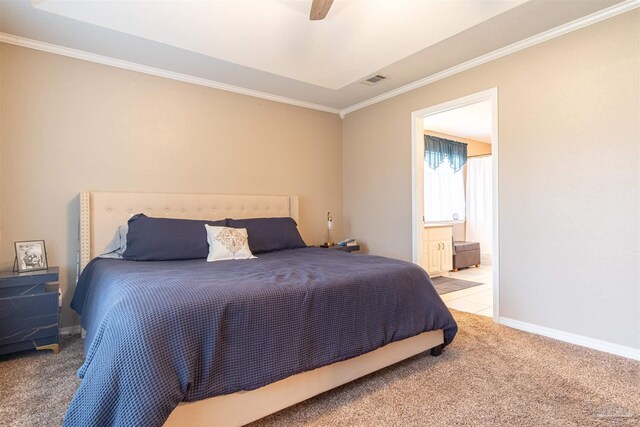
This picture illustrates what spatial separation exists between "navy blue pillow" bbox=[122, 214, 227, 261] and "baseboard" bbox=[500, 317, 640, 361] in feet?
8.95

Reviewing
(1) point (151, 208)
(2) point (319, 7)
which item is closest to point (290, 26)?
(2) point (319, 7)

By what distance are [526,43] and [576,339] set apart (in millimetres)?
2384

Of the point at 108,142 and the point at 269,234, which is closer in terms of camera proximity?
the point at 108,142

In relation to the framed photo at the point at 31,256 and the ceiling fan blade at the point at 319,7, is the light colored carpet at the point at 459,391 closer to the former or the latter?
the framed photo at the point at 31,256

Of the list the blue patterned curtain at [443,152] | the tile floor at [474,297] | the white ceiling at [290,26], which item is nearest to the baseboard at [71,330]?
the white ceiling at [290,26]

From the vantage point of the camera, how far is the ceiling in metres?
2.44

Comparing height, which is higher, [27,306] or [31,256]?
[31,256]

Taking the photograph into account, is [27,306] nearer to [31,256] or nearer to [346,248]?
[31,256]

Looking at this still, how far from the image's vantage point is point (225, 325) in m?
1.47

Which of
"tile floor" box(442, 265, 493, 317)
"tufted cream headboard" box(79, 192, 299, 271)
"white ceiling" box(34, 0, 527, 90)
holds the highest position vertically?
"white ceiling" box(34, 0, 527, 90)

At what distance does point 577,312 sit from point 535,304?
29cm

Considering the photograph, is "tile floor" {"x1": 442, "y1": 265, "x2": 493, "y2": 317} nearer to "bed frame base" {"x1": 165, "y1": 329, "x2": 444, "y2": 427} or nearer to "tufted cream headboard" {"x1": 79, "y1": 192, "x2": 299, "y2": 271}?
"bed frame base" {"x1": 165, "y1": 329, "x2": 444, "y2": 427}

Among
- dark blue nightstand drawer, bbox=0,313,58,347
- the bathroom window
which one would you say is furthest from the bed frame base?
the bathroom window

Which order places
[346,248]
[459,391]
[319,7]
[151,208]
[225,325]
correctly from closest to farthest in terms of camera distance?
1. [225,325]
2. [459,391]
3. [319,7]
4. [151,208]
5. [346,248]
